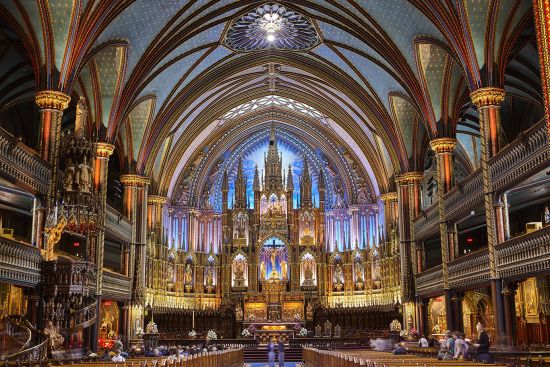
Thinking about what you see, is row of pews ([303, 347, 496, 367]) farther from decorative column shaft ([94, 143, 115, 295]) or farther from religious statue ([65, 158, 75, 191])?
religious statue ([65, 158, 75, 191])

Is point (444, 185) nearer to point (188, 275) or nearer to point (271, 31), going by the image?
point (271, 31)

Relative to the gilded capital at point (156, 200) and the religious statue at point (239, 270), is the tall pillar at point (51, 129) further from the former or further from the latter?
the religious statue at point (239, 270)

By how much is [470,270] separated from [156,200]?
770 inches

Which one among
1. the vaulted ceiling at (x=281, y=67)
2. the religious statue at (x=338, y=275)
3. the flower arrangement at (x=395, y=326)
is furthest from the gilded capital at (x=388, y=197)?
the flower arrangement at (x=395, y=326)

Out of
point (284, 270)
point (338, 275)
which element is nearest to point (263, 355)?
point (284, 270)

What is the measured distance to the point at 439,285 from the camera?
2572 centimetres

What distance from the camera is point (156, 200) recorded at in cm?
3606

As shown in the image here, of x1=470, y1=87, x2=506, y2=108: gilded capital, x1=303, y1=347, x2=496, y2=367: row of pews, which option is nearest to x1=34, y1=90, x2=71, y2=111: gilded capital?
x1=303, y1=347, x2=496, y2=367: row of pews

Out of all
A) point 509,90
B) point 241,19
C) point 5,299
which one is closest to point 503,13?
point 509,90

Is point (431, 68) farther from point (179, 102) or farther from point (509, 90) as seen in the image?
point (179, 102)

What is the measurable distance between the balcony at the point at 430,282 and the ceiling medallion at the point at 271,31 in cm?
1230

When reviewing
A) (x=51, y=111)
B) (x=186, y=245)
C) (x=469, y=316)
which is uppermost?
(x=51, y=111)

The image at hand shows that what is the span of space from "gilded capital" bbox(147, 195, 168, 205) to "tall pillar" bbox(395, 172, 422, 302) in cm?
1349

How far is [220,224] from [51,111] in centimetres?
2180
